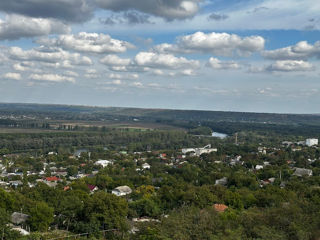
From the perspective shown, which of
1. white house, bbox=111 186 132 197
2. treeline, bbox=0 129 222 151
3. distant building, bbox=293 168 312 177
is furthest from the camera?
treeline, bbox=0 129 222 151

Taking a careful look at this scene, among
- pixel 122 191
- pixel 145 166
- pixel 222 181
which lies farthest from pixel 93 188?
pixel 145 166

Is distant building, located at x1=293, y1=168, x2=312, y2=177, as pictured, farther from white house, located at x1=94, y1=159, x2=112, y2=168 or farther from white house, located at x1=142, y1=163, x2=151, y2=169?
white house, located at x1=94, y1=159, x2=112, y2=168

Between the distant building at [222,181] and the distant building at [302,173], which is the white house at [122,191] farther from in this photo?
the distant building at [302,173]

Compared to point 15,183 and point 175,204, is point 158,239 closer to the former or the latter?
point 175,204

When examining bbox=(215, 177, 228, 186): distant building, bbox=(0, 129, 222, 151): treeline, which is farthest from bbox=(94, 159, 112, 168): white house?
bbox=(215, 177, 228, 186): distant building

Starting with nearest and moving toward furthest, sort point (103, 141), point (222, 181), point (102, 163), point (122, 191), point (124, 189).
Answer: point (122, 191) < point (124, 189) < point (222, 181) < point (102, 163) < point (103, 141)

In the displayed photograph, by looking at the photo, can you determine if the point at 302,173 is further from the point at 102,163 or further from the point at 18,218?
the point at 18,218

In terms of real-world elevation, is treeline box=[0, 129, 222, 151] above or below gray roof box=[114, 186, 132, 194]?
below

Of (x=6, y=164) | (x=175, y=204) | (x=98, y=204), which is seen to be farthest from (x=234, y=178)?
(x=6, y=164)

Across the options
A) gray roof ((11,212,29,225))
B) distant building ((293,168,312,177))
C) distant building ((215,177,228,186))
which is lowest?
distant building ((215,177,228,186))
